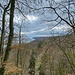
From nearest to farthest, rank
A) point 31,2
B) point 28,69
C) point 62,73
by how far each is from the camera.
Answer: point 31,2
point 62,73
point 28,69

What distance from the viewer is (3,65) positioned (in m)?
10.6

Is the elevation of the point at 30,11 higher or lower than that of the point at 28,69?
higher

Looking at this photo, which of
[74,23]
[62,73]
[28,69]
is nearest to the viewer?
[74,23]

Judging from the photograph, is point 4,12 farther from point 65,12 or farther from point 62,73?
point 62,73

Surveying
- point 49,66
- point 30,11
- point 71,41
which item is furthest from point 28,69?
point 30,11

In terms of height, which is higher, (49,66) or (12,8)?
(12,8)

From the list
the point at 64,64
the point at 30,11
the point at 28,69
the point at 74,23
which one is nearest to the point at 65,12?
the point at 74,23

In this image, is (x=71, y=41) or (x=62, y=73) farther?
(x=62, y=73)

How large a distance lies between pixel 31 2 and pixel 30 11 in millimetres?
736

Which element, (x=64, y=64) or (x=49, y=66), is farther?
(x=49, y=66)

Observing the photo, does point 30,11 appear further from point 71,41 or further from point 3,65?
point 71,41

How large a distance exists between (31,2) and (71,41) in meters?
5.29

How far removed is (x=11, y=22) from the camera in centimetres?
1092

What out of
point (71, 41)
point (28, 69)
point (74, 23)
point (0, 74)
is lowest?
point (28, 69)
